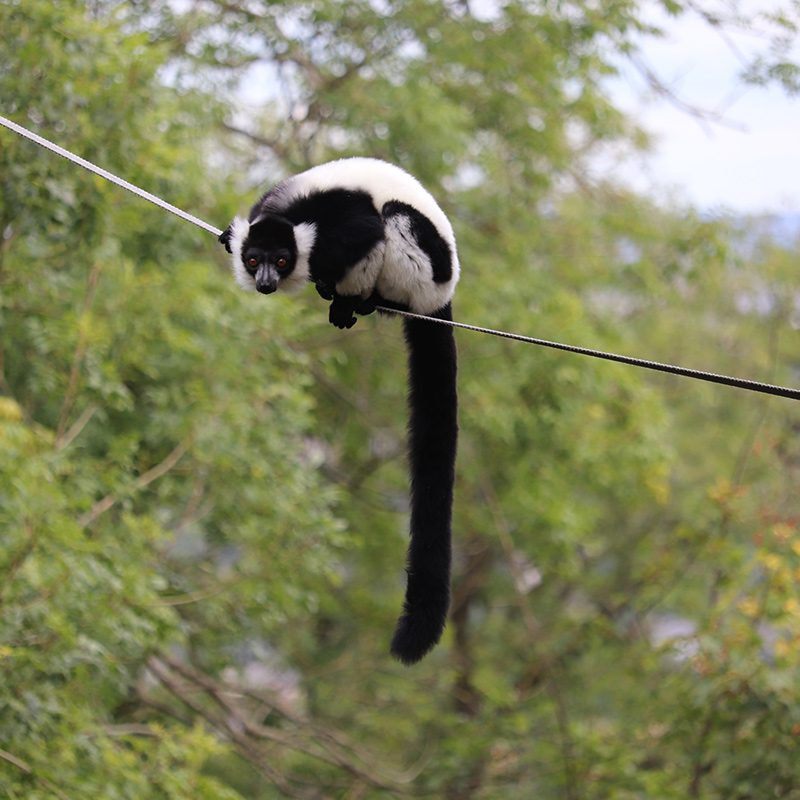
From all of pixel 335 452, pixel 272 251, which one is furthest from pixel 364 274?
pixel 335 452

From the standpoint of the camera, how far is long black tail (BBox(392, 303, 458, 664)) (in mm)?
3703

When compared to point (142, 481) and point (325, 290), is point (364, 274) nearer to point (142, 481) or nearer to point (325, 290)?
point (325, 290)

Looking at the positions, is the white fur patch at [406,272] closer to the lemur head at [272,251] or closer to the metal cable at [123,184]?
the lemur head at [272,251]

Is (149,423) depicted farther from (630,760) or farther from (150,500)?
(630,760)

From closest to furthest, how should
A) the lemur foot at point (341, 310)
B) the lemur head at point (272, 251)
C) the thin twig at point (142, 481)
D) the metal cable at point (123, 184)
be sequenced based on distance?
the metal cable at point (123, 184), the lemur head at point (272, 251), the lemur foot at point (341, 310), the thin twig at point (142, 481)

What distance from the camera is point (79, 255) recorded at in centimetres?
608

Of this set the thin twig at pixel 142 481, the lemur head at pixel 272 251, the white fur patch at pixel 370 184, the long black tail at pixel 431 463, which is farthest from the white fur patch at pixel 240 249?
the thin twig at pixel 142 481

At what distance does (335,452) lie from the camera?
10703mm

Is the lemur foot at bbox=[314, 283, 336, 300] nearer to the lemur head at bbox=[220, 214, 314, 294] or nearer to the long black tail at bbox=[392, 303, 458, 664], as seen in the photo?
the lemur head at bbox=[220, 214, 314, 294]

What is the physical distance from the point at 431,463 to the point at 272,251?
2.93 ft

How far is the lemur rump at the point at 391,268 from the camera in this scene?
3.93m

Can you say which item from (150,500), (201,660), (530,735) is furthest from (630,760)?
(150,500)

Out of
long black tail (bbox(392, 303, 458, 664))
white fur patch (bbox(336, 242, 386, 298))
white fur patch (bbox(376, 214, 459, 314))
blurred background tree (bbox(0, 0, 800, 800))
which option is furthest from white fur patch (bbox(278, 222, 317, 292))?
blurred background tree (bbox(0, 0, 800, 800))

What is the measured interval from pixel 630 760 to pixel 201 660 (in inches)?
116
